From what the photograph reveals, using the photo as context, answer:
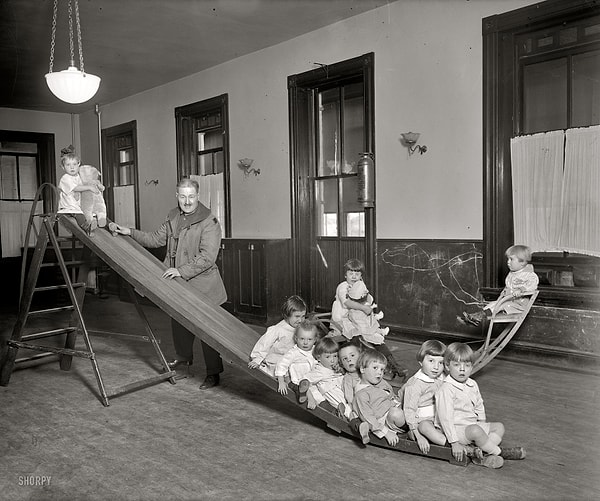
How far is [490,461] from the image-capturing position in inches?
114

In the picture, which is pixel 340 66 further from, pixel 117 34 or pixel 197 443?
pixel 197 443

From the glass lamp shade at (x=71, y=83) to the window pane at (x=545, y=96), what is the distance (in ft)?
13.9

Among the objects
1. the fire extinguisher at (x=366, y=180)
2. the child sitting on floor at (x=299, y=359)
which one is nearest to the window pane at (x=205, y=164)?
the fire extinguisher at (x=366, y=180)

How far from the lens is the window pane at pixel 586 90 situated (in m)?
4.87

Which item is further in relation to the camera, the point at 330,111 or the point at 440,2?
the point at 330,111

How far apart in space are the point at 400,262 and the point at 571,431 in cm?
299

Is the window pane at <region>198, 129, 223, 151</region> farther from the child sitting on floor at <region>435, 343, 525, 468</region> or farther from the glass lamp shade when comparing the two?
the child sitting on floor at <region>435, 343, 525, 468</region>

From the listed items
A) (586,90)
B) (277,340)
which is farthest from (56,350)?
(586,90)

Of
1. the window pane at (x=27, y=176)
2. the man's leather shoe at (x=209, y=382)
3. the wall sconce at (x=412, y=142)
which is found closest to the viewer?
the man's leather shoe at (x=209, y=382)

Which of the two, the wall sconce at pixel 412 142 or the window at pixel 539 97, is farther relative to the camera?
the wall sconce at pixel 412 142

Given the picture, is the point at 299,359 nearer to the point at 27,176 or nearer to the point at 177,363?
the point at 177,363

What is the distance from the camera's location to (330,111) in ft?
24.2

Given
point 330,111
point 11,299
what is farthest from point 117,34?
point 11,299

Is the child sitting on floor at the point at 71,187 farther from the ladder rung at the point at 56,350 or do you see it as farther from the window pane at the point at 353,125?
the window pane at the point at 353,125
